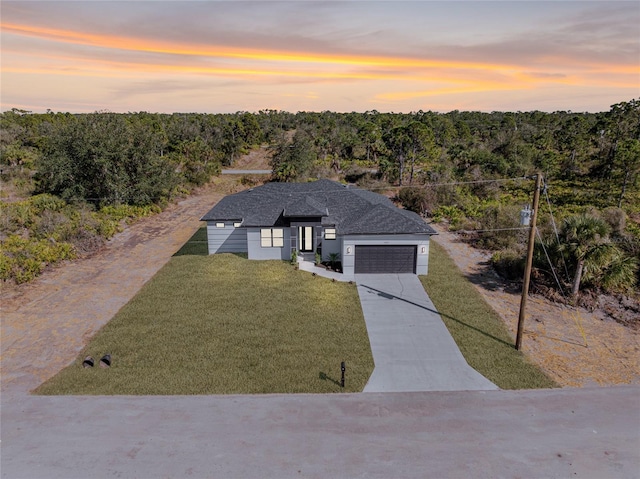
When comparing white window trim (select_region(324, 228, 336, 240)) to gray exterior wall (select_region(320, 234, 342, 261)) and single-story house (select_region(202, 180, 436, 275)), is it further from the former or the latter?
gray exterior wall (select_region(320, 234, 342, 261))

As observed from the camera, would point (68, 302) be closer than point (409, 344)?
No

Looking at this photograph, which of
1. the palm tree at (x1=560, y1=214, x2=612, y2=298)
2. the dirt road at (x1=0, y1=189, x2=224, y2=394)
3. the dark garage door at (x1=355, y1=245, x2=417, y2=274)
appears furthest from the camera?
the dark garage door at (x1=355, y1=245, x2=417, y2=274)

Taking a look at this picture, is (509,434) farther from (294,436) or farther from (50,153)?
(50,153)

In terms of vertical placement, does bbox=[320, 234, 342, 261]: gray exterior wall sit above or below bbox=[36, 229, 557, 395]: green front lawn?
above

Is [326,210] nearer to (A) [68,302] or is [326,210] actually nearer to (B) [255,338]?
(B) [255,338]

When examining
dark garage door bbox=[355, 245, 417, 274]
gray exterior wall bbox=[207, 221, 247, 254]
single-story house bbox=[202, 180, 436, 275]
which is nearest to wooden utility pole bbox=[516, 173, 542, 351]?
single-story house bbox=[202, 180, 436, 275]

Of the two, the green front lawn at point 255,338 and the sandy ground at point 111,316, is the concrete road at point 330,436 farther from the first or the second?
the sandy ground at point 111,316

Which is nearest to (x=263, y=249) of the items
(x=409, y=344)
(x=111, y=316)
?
(x=111, y=316)
